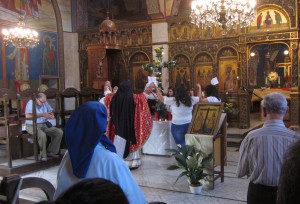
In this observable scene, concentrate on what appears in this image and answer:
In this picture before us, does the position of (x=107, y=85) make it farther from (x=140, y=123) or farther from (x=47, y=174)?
(x=47, y=174)

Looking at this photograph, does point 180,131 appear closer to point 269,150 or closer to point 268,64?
point 269,150

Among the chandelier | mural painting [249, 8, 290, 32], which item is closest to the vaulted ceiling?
mural painting [249, 8, 290, 32]

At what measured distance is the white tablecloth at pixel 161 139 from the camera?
327 inches

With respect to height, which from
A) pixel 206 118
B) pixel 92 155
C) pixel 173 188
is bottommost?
pixel 173 188

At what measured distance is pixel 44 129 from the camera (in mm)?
7785

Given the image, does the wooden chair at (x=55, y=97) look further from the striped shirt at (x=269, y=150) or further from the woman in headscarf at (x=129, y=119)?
the striped shirt at (x=269, y=150)

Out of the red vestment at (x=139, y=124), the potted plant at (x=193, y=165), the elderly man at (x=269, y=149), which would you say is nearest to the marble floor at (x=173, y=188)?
the potted plant at (x=193, y=165)

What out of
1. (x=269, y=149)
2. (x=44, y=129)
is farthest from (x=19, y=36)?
(x=269, y=149)

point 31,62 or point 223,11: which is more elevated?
point 223,11

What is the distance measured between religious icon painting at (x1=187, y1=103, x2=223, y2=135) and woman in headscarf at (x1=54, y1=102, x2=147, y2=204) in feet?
11.4

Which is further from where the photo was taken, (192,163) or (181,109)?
(181,109)

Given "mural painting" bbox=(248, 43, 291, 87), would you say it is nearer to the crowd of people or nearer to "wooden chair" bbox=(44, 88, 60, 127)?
"wooden chair" bbox=(44, 88, 60, 127)

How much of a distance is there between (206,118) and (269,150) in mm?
2900

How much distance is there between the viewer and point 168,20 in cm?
1362
